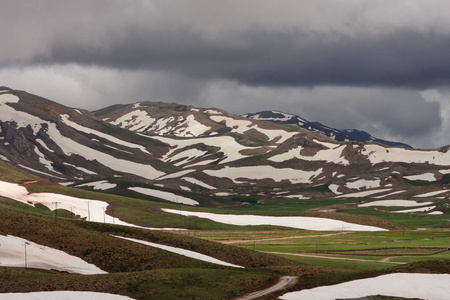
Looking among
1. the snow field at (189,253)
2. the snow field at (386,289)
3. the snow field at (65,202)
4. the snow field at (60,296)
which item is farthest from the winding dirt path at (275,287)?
the snow field at (65,202)

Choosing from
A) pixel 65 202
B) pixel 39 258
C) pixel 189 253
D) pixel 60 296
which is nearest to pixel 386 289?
pixel 60 296

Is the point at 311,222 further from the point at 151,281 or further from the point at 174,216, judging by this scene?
the point at 151,281

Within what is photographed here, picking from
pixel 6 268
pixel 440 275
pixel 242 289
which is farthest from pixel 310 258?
pixel 6 268

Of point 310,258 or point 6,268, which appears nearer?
point 6,268

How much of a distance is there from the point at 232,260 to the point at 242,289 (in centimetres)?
2587

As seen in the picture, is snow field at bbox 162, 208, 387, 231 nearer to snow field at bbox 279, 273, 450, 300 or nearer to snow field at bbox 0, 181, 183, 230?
snow field at bbox 0, 181, 183, 230

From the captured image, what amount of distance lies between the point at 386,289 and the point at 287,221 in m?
112

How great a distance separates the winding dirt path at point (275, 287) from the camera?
53062 mm

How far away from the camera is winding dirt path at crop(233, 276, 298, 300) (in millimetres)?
53062

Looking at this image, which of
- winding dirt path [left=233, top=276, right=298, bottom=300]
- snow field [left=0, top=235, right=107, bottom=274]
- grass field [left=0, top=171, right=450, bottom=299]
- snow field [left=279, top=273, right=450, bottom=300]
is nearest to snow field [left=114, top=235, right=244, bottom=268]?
grass field [left=0, top=171, right=450, bottom=299]

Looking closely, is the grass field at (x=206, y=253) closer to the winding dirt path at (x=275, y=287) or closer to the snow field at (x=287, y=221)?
the winding dirt path at (x=275, y=287)

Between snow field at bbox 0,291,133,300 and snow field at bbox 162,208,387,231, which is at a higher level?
snow field at bbox 162,208,387,231

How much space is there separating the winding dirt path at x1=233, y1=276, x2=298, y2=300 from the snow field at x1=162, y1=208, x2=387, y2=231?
328ft

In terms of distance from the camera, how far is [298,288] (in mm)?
56250
